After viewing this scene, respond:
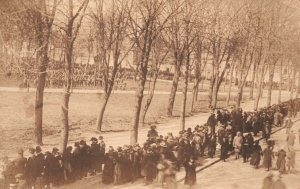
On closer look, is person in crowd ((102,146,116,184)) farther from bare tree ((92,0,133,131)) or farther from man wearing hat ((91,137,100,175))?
bare tree ((92,0,133,131))

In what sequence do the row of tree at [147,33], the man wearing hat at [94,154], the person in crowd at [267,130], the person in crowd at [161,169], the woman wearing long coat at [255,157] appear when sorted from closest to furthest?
the person in crowd at [161,169] → the man wearing hat at [94,154] → the row of tree at [147,33] → the woman wearing long coat at [255,157] → the person in crowd at [267,130]

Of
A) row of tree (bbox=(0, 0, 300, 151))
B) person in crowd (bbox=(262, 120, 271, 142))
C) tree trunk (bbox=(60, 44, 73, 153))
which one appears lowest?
person in crowd (bbox=(262, 120, 271, 142))

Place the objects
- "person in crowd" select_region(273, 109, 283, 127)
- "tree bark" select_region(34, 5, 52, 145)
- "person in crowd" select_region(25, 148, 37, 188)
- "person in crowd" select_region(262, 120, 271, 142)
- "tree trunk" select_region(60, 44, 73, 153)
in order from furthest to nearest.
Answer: "person in crowd" select_region(273, 109, 283, 127) → "person in crowd" select_region(262, 120, 271, 142) → "tree bark" select_region(34, 5, 52, 145) → "tree trunk" select_region(60, 44, 73, 153) → "person in crowd" select_region(25, 148, 37, 188)

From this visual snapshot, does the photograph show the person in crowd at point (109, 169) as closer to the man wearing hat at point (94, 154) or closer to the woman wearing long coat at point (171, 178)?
the man wearing hat at point (94, 154)

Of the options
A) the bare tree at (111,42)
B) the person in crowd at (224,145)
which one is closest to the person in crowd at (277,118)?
the person in crowd at (224,145)

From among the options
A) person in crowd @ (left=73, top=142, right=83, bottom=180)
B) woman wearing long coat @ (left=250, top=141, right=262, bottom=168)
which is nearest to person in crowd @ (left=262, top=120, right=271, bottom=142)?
woman wearing long coat @ (left=250, top=141, right=262, bottom=168)

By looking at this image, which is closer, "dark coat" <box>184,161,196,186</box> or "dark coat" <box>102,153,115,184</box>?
"dark coat" <box>184,161,196,186</box>

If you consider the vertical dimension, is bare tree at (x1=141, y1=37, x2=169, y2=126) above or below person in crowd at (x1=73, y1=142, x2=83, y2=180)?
above

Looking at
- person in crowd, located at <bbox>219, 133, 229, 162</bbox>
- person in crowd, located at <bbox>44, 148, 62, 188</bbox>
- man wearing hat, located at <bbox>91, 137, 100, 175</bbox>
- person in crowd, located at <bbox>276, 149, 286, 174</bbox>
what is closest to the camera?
person in crowd, located at <bbox>44, 148, 62, 188</bbox>

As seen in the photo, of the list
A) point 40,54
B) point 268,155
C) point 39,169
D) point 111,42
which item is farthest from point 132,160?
point 111,42
